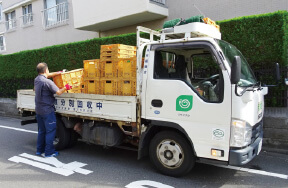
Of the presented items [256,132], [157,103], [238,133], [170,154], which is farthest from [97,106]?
[256,132]

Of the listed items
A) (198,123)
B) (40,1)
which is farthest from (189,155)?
(40,1)

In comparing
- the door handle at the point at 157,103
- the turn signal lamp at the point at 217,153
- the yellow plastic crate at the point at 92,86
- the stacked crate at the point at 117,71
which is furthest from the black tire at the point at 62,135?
the turn signal lamp at the point at 217,153

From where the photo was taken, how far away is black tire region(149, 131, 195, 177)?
3.84 m

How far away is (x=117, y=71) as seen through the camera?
4.49 m

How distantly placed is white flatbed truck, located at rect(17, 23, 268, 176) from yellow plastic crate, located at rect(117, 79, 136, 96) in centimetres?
15

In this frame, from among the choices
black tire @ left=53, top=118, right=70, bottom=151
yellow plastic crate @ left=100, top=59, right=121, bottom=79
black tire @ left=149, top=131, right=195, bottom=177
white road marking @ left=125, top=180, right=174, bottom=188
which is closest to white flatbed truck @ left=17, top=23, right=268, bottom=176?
black tire @ left=149, top=131, right=195, bottom=177

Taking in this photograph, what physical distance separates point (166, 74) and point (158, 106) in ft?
1.82

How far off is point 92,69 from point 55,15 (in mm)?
11447

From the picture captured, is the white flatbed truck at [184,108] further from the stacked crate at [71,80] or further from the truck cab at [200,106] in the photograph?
the stacked crate at [71,80]

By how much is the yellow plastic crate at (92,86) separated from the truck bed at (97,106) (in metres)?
0.17

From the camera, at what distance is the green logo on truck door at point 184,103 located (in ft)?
12.1

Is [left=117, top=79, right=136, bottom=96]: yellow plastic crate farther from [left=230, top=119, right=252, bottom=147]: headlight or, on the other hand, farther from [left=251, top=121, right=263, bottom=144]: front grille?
[left=251, top=121, right=263, bottom=144]: front grille

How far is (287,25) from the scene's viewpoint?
577 centimetres

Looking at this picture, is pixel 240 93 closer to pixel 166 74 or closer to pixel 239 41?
pixel 166 74
